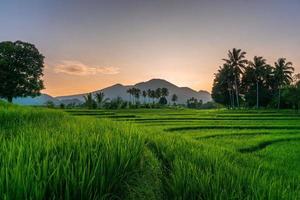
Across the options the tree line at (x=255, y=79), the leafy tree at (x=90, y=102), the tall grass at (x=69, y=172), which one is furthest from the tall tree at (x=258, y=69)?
the tall grass at (x=69, y=172)

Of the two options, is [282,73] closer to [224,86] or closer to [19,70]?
[224,86]

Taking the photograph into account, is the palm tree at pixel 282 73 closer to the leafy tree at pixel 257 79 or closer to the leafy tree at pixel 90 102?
the leafy tree at pixel 257 79

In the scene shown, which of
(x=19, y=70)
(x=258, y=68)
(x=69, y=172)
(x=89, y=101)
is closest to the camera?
(x=69, y=172)

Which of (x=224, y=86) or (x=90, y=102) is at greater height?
(x=224, y=86)

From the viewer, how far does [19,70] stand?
41312 millimetres

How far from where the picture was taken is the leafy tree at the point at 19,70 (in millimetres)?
39562

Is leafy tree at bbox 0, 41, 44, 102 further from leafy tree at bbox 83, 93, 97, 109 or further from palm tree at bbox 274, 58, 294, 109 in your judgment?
palm tree at bbox 274, 58, 294, 109

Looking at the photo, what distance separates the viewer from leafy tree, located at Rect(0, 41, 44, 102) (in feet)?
130

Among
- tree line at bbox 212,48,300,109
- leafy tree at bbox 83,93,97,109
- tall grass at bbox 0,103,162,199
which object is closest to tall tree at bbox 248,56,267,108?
tree line at bbox 212,48,300,109

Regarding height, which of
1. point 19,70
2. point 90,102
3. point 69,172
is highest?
point 19,70

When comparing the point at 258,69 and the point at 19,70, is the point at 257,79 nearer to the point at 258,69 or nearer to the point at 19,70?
the point at 258,69

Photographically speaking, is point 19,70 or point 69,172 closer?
point 69,172

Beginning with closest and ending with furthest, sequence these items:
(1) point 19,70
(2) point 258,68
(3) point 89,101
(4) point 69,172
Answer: (4) point 69,172 < (1) point 19,70 < (3) point 89,101 < (2) point 258,68

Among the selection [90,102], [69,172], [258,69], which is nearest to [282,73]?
[258,69]
